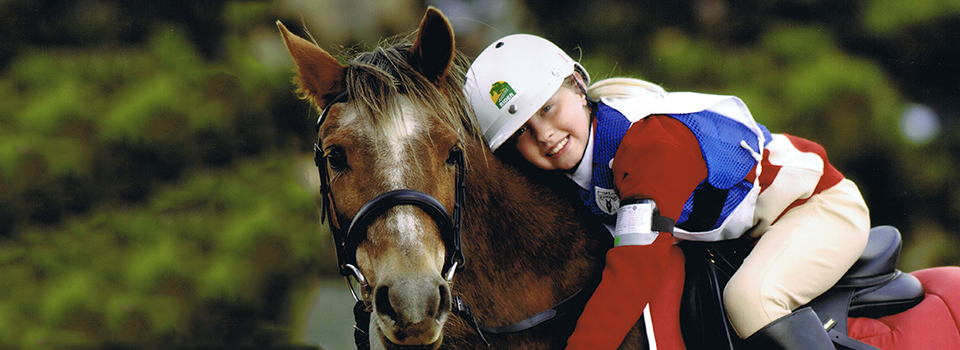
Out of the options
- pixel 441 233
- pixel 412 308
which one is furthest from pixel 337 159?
pixel 412 308

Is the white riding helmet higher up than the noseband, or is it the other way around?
the white riding helmet

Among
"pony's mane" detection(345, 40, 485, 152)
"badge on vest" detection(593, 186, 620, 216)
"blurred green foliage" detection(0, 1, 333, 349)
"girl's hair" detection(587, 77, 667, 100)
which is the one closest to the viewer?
"pony's mane" detection(345, 40, 485, 152)

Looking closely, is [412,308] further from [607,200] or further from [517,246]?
[607,200]

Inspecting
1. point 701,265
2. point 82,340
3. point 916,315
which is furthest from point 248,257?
point 916,315

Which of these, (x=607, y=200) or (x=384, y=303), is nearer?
(x=384, y=303)

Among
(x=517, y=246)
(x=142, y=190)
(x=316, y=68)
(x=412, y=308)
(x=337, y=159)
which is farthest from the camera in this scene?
(x=142, y=190)

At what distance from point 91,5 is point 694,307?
17.9 ft

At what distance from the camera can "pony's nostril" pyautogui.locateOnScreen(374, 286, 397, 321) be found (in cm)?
129

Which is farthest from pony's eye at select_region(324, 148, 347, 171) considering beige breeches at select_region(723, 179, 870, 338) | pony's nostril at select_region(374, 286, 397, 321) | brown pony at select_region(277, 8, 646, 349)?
beige breeches at select_region(723, 179, 870, 338)

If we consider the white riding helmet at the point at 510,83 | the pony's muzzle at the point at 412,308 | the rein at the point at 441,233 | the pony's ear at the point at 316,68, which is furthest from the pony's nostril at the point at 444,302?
the pony's ear at the point at 316,68

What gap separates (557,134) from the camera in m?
1.75

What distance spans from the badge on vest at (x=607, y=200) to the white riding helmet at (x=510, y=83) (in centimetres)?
33

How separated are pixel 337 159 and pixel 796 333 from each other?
1.40 meters

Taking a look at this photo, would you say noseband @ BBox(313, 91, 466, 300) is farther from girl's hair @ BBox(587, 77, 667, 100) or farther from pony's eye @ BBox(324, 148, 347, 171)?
girl's hair @ BBox(587, 77, 667, 100)
